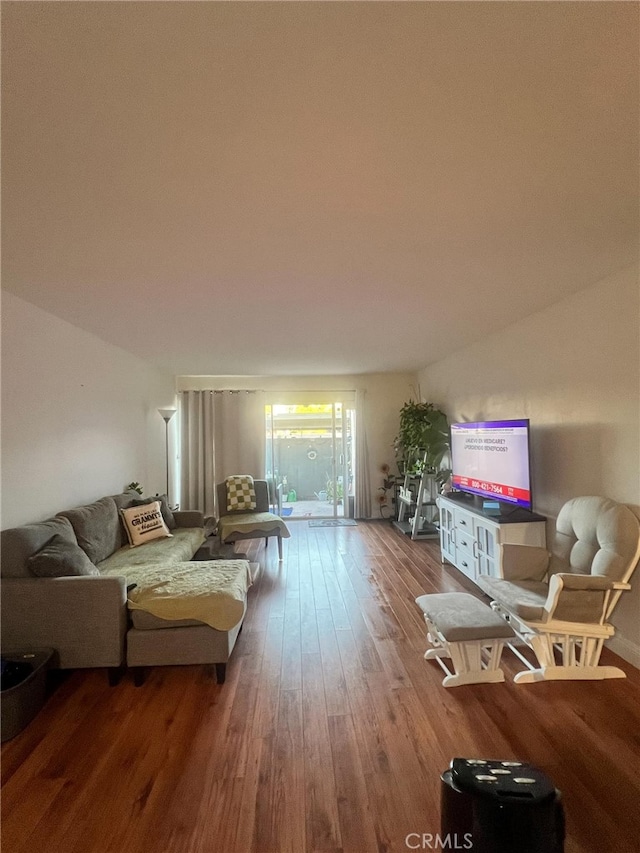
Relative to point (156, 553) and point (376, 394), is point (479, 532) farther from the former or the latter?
point (376, 394)

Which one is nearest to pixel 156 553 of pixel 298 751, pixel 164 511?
pixel 164 511

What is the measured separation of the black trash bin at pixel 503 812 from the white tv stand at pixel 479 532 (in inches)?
64.1

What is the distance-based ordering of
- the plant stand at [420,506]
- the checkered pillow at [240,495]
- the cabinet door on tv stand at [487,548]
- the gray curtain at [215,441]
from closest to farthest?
the cabinet door on tv stand at [487,548] → the checkered pillow at [240,495] → the plant stand at [420,506] → the gray curtain at [215,441]

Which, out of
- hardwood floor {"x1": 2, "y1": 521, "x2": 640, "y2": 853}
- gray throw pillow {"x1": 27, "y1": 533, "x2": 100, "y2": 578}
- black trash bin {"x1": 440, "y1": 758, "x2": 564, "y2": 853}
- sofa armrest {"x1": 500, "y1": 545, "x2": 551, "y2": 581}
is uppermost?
gray throw pillow {"x1": 27, "y1": 533, "x2": 100, "y2": 578}

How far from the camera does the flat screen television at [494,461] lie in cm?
306

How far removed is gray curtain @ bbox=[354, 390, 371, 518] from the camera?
643 centimetres

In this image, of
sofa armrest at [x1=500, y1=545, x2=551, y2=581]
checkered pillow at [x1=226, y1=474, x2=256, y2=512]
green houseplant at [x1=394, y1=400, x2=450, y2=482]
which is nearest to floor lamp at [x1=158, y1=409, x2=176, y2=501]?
checkered pillow at [x1=226, y1=474, x2=256, y2=512]

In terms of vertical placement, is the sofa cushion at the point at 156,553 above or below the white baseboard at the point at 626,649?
above

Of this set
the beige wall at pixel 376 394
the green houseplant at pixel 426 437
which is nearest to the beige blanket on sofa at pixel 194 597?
the green houseplant at pixel 426 437

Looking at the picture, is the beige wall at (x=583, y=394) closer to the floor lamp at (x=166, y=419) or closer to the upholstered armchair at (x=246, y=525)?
the upholstered armchair at (x=246, y=525)

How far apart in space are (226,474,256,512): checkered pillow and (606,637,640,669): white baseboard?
3592mm

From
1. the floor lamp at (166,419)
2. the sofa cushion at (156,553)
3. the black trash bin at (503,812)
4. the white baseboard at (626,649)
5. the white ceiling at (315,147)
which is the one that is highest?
the white ceiling at (315,147)

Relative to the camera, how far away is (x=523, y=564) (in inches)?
105

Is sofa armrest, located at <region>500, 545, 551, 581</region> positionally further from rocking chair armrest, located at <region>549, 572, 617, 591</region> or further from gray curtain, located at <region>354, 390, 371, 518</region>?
gray curtain, located at <region>354, 390, 371, 518</region>
